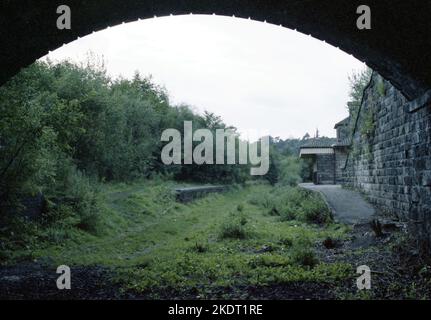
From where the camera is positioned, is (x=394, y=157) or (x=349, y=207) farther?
(x=349, y=207)

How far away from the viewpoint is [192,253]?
9.12 m

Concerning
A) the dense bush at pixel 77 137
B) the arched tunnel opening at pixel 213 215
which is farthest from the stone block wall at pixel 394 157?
the dense bush at pixel 77 137

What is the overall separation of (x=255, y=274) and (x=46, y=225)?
6541 millimetres

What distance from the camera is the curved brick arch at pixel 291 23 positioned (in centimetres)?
580

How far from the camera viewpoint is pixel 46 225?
10672mm

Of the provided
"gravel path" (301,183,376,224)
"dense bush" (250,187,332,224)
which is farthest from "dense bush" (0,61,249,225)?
"gravel path" (301,183,376,224)

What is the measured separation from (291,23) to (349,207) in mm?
8841

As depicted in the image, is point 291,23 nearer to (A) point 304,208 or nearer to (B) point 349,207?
(B) point 349,207

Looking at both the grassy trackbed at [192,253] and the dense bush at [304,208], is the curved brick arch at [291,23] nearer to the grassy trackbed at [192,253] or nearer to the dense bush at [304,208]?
the grassy trackbed at [192,253]

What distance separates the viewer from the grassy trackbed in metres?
6.53

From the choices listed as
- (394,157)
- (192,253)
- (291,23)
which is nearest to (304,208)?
(394,157)

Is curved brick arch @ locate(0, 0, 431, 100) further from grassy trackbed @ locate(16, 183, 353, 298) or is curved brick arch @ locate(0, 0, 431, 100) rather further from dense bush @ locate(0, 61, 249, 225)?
grassy trackbed @ locate(16, 183, 353, 298)
